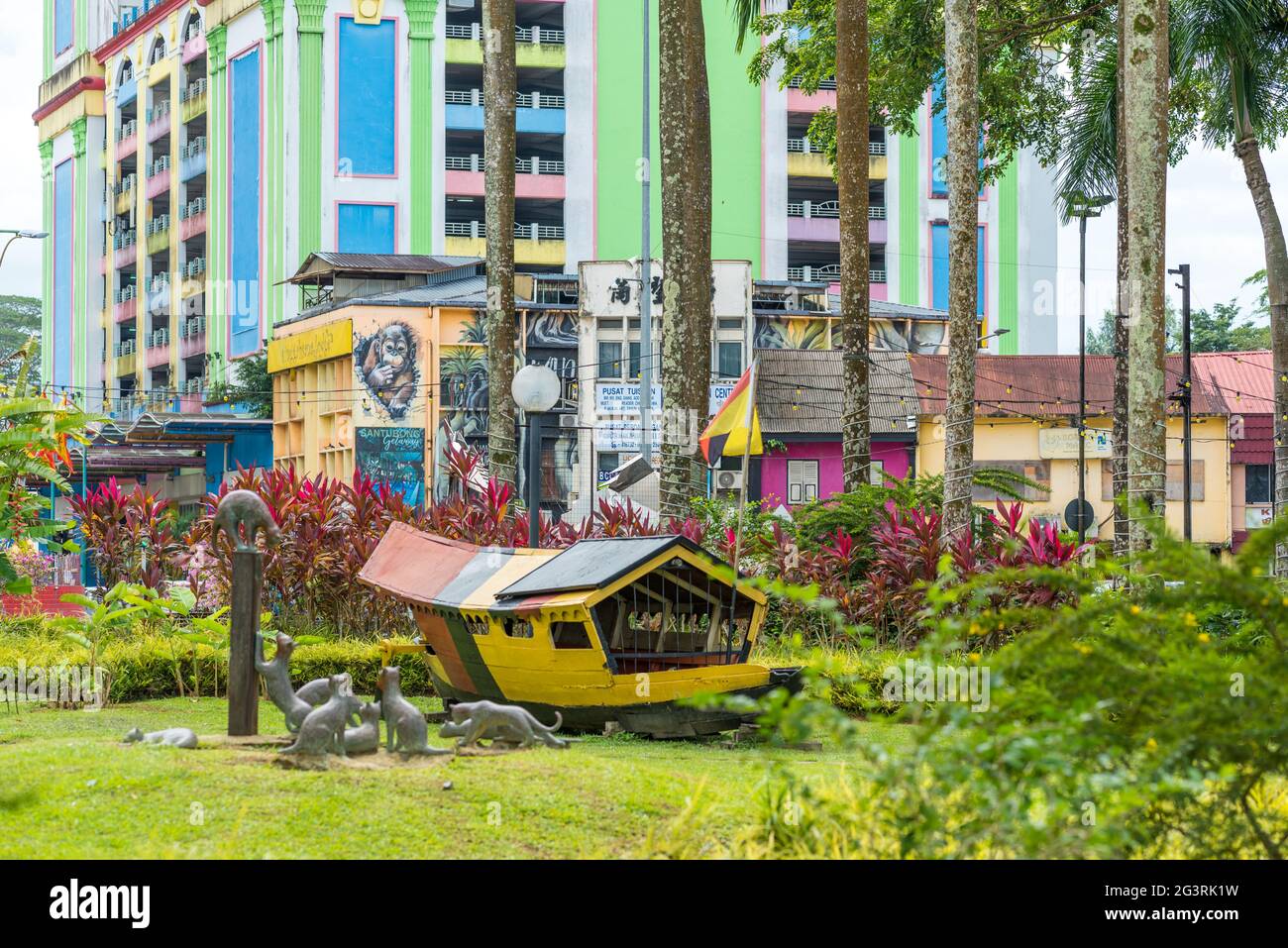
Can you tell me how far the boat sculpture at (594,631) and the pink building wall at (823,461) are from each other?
2878cm

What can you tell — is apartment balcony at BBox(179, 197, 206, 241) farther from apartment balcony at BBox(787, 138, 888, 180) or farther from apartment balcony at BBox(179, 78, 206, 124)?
apartment balcony at BBox(787, 138, 888, 180)

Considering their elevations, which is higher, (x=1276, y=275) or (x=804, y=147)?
(x=804, y=147)

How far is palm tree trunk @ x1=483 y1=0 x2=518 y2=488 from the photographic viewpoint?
2039 centimetres

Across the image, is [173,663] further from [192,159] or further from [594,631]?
[192,159]

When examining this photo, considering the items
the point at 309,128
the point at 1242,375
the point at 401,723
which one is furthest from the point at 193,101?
the point at 401,723

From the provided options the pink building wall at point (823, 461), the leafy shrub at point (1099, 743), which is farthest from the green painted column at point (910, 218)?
the leafy shrub at point (1099, 743)

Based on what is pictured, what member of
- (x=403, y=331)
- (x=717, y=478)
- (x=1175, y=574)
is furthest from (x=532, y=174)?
(x=1175, y=574)

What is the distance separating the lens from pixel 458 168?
191 feet

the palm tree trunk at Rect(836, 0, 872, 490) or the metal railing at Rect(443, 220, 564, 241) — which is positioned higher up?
the metal railing at Rect(443, 220, 564, 241)

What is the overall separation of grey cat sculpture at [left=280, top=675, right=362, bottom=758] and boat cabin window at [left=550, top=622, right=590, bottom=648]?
3.06m

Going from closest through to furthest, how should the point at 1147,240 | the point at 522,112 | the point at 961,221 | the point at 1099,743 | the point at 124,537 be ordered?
the point at 1099,743 → the point at 1147,240 → the point at 124,537 → the point at 961,221 → the point at 522,112

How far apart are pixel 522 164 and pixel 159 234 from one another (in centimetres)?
1733

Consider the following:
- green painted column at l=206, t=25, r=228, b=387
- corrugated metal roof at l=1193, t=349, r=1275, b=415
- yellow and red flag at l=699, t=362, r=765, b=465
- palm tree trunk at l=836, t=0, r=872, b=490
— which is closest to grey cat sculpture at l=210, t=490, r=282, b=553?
yellow and red flag at l=699, t=362, r=765, b=465

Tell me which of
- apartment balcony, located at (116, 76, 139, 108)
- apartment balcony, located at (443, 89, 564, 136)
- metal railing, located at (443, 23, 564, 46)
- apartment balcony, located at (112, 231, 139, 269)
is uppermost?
apartment balcony, located at (116, 76, 139, 108)
